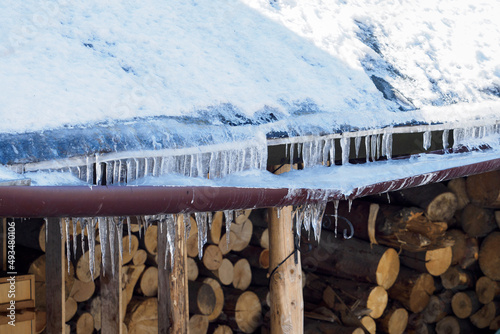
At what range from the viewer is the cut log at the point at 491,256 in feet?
19.0

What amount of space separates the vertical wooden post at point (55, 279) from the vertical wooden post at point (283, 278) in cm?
125

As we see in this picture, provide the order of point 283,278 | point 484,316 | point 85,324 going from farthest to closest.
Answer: point 484,316
point 85,324
point 283,278

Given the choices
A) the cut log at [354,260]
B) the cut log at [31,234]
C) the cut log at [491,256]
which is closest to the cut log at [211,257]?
the cut log at [354,260]

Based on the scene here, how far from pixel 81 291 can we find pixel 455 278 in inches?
145

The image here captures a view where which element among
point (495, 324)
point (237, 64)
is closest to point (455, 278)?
point (495, 324)

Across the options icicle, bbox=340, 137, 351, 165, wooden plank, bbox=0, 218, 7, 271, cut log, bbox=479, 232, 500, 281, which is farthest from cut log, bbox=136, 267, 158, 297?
cut log, bbox=479, 232, 500, 281

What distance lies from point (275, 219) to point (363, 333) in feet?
7.43

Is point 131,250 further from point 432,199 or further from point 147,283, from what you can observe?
point 432,199

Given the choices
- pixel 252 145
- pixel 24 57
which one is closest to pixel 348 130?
pixel 252 145

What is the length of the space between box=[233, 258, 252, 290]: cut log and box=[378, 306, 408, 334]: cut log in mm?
1335

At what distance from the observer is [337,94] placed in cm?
307

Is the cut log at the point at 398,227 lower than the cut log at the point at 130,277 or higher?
higher

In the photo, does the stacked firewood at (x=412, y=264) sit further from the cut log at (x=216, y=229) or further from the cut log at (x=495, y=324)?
the cut log at (x=216, y=229)

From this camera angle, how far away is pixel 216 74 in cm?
277
